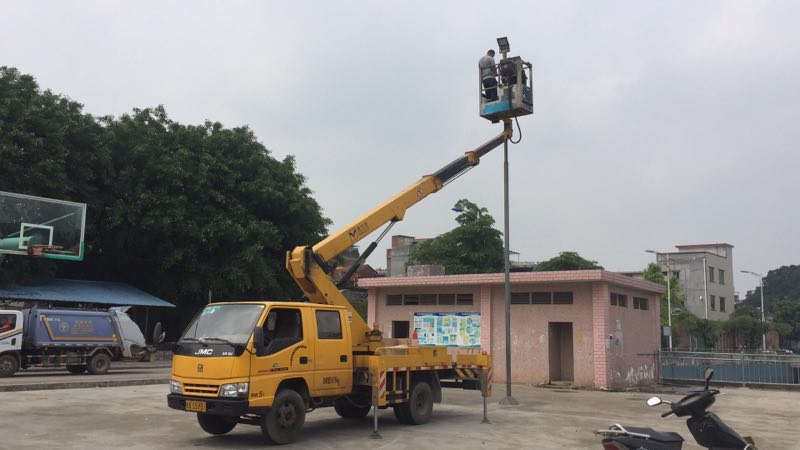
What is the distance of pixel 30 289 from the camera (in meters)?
Result: 29.2

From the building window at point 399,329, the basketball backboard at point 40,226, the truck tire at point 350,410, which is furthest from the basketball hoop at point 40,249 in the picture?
the truck tire at point 350,410

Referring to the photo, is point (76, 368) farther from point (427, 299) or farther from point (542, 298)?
point (542, 298)

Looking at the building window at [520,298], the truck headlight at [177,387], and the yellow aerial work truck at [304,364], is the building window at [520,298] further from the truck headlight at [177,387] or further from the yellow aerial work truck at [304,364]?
the truck headlight at [177,387]

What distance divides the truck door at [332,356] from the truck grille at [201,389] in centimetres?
179

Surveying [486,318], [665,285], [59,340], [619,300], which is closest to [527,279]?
[486,318]

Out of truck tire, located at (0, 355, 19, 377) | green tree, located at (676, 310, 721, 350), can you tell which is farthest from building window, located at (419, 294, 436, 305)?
green tree, located at (676, 310, 721, 350)

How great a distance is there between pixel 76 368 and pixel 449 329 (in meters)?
13.6

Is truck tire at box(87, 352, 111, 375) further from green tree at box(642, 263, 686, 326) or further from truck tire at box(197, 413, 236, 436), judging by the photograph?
green tree at box(642, 263, 686, 326)

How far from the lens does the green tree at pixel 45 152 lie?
2730cm

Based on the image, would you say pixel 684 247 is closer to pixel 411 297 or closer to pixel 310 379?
pixel 411 297

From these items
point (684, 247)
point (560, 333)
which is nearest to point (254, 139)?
point (560, 333)

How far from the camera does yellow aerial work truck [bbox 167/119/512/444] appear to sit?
10047 millimetres

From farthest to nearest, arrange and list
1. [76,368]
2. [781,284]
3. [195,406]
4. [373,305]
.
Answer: [781,284]
[373,305]
[76,368]
[195,406]

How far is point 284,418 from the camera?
1048cm
